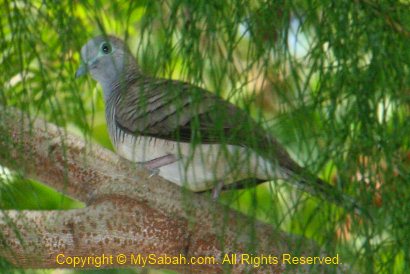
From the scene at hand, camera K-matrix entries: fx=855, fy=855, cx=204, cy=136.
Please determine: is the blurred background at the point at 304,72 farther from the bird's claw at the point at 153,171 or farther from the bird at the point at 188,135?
the bird's claw at the point at 153,171

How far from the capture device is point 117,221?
1.94m

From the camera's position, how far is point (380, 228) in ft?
4.67

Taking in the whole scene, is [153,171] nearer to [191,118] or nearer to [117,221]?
[117,221]

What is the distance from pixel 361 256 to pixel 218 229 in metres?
0.40

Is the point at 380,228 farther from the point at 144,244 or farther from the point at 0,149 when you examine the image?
the point at 0,149

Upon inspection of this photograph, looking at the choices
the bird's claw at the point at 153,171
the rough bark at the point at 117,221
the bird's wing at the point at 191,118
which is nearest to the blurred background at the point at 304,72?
the bird's wing at the point at 191,118

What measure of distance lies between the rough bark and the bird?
0.09m

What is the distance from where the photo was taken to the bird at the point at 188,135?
4.69 feet

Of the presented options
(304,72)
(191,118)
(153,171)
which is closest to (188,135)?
(153,171)

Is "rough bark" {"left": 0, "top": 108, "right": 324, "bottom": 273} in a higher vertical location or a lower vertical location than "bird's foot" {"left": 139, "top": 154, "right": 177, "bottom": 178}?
lower

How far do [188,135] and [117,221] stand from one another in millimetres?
294

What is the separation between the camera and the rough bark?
6.07ft

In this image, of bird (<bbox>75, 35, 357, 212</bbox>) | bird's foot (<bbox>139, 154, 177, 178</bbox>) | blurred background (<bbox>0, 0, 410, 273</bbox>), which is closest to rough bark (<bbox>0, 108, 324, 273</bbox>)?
bird (<bbox>75, 35, 357, 212</bbox>)

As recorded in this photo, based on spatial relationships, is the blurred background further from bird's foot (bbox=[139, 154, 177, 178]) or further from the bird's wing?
bird's foot (bbox=[139, 154, 177, 178])
